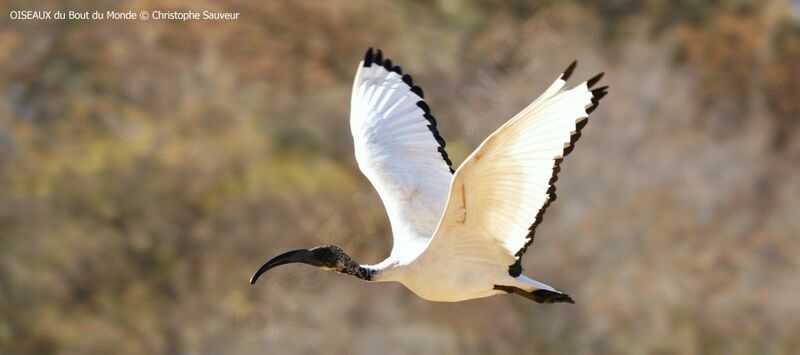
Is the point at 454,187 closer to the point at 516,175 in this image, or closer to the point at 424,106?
the point at 516,175

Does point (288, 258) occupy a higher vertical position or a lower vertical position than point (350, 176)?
lower

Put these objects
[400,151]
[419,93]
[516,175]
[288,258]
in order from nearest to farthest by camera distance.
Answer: [516,175]
[288,258]
[400,151]
[419,93]

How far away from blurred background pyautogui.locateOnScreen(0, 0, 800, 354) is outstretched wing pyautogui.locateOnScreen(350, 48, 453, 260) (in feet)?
33.2

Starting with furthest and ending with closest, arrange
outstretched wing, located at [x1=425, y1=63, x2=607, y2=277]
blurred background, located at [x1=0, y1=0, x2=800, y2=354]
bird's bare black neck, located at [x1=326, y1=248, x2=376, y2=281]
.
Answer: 1. blurred background, located at [x1=0, y1=0, x2=800, y2=354]
2. bird's bare black neck, located at [x1=326, y1=248, x2=376, y2=281]
3. outstretched wing, located at [x1=425, y1=63, x2=607, y2=277]

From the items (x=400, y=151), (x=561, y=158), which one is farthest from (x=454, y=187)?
(x=400, y=151)

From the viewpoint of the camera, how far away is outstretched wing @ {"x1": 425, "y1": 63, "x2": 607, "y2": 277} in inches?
235

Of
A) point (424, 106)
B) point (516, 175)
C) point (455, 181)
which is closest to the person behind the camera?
point (455, 181)

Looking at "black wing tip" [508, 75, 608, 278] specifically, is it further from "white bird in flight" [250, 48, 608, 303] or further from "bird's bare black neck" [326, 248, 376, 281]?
"bird's bare black neck" [326, 248, 376, 281]

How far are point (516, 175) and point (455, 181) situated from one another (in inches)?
11.4

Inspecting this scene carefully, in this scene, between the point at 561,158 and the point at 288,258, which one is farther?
the point at 288,258

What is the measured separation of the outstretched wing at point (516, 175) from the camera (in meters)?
5.96

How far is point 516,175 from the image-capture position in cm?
618

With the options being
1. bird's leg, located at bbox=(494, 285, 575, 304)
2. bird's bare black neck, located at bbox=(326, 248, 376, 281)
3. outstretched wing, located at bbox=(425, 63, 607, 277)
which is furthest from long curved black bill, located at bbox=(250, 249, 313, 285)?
bird's leg, located at bbox=(494, 285, 575, 304)

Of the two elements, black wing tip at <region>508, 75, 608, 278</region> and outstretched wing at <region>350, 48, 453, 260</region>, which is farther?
outstretched wing at <region>350, 48, 453, 260</region>
